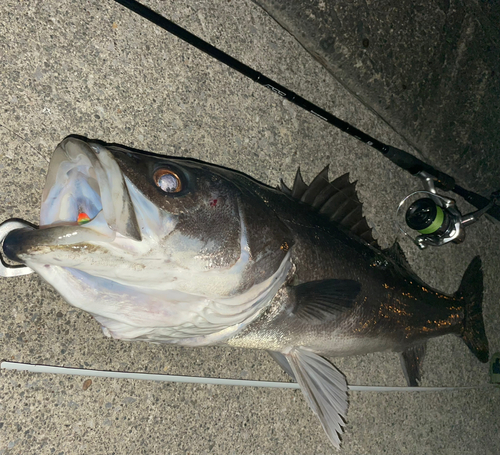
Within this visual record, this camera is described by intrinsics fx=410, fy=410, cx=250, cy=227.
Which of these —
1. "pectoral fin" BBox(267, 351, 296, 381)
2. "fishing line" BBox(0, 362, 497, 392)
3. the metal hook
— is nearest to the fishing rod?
"fishing line" BBox(0, 362, 497, 392)

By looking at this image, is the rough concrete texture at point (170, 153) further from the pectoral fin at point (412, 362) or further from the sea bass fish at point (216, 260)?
the sea bass fish at point (216, 260)

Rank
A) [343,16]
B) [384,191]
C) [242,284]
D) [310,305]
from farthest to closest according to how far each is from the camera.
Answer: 1. [384,191]
2. [343,16]
3. [310,305]
4. [242,284]

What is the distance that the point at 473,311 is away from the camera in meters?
2.42

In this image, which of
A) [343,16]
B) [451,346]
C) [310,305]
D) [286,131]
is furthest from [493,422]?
[343,16]

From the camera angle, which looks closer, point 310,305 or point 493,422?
point 310,305

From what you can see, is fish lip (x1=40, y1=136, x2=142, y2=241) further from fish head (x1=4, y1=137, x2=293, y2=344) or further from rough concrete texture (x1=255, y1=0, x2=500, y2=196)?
rough concrete texture (x1=255, y1=0, x2=500, y2=196)

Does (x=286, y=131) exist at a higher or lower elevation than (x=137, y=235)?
higher

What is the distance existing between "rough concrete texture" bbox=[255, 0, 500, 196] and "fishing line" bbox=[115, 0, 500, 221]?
39 cm

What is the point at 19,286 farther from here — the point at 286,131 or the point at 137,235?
the point at 286,131

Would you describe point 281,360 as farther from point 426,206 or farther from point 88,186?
point 426,206

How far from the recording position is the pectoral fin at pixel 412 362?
235 cm

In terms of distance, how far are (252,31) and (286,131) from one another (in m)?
0.54

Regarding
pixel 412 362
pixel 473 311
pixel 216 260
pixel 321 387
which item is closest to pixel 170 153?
pixel 216 260

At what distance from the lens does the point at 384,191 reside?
2617mm
